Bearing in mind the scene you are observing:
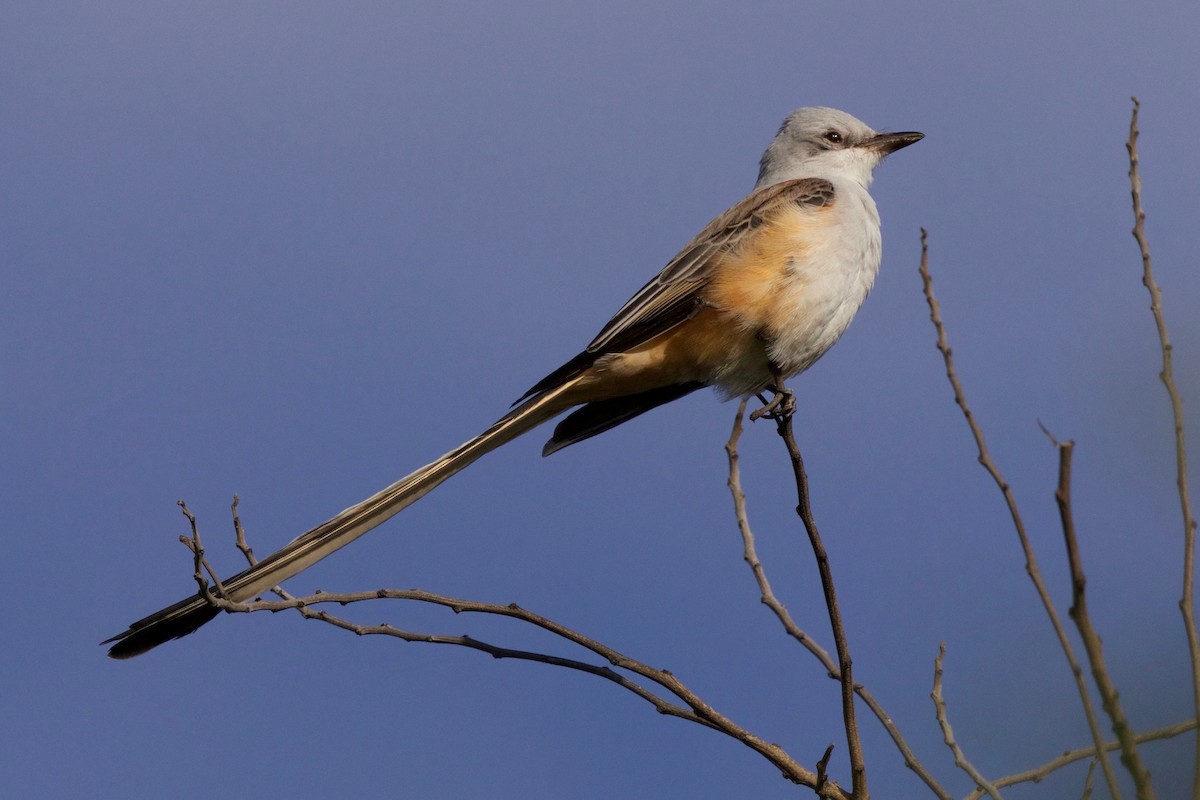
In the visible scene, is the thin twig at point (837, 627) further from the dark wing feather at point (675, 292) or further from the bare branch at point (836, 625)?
the dark wing feather at point (675, 292)

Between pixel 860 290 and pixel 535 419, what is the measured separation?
50.1 inches

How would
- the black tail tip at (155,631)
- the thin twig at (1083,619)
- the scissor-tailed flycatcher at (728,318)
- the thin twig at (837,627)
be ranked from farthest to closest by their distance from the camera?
1. the scissor-tailed flycatcher at (728,318)
2. the black tail tip at (155,631)
3. the thin twig at (837,627)
4. the thin twig at (1083,619)

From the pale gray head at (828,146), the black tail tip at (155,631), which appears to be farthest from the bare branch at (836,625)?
the pale gray head at (828,146)

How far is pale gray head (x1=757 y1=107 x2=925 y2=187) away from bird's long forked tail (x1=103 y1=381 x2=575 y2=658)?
182cm

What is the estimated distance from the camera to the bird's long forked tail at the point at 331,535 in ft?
10.2

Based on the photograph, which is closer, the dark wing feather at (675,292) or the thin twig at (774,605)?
the thin twig at (774,605)

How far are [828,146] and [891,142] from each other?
27 centimetres

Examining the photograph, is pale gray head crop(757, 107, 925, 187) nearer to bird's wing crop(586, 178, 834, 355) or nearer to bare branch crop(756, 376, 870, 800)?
bird's wing crop(586, 178, 834, 355)

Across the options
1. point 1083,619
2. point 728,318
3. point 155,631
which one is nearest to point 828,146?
point 728,318

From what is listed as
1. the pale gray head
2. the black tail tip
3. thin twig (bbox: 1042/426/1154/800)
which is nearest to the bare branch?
thin twig (bbox: 1042/426/1154/800)

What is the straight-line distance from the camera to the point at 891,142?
5.27 meters

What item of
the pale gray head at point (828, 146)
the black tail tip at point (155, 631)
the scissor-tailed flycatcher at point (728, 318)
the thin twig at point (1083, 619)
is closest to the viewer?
the thin twig at point (1083, 619)

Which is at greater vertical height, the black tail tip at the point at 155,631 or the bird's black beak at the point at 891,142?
the bird's black beak at the point at 891,142

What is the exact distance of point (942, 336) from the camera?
238 centimetres
